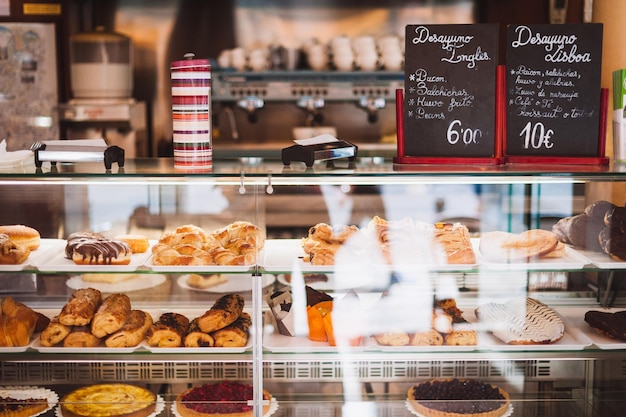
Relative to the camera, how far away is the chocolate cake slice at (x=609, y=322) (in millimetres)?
2566

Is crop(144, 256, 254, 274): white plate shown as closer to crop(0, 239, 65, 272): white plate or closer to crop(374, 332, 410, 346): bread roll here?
crop(0, 239, 65, 272): white plate

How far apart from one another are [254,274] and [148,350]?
0.47 meters

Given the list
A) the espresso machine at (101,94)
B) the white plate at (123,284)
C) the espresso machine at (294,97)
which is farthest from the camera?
the espresso machine at (294,97)

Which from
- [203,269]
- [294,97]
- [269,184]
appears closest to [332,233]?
[269,184]

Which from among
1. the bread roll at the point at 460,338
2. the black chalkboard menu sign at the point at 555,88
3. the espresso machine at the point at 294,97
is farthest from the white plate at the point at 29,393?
the espresso machine at the point at 294,97

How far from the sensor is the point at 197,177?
2.37 m

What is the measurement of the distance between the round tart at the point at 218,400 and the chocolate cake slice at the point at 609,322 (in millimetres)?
1217

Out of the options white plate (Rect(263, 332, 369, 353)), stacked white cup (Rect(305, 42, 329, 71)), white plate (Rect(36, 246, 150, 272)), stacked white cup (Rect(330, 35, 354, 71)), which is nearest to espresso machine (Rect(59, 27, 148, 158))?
stacked white cup (Rect(305, 42, 329, 71))

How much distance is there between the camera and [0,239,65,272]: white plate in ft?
8.16

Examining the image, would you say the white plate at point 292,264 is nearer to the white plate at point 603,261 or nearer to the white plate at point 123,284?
Answer: the white plate at point 603,261

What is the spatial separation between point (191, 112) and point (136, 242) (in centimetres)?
53

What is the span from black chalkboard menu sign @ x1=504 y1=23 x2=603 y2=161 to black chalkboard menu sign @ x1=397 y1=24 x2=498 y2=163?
3.5 inches

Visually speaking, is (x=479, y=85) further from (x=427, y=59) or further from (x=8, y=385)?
(x=8, y=385)

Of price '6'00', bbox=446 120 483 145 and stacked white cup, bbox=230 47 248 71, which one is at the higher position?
stacked white cup, bbox=230 47 248 71
